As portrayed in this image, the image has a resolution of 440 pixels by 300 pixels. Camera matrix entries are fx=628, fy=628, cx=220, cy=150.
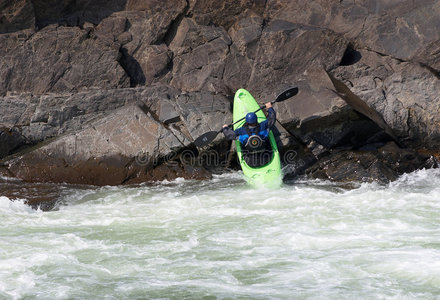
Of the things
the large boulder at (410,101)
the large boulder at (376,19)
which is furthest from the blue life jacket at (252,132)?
the large boulder at (376,19)

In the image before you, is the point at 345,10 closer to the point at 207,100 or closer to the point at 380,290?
the point at 207,100

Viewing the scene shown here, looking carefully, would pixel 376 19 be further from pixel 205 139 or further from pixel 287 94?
pixel 205 139

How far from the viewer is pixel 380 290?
4668 mm

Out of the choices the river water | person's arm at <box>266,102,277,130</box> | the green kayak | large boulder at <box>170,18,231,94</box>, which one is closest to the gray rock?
large boulder at <box>170,18,231,94</box>

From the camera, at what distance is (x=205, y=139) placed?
851 centimetres

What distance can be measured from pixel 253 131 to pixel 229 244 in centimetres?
281

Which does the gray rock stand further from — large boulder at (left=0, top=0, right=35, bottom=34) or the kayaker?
large boulder at (left=0, top=0, right=35, bottom=34)

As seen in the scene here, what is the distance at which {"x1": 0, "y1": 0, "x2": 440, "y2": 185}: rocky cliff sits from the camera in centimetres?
866

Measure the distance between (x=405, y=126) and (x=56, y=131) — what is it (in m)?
5.33

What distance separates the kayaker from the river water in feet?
2.15

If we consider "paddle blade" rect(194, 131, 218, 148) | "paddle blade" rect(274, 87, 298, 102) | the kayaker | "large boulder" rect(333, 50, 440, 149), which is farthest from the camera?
"large boulder" rect(333, 50, 440, 149)

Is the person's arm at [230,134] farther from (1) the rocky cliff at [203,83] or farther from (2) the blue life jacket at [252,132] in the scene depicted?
(1) the rocky cliff at [203,83]

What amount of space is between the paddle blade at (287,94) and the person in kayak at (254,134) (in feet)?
0.89

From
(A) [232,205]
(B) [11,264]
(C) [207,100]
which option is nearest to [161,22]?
(C) [207,100]
